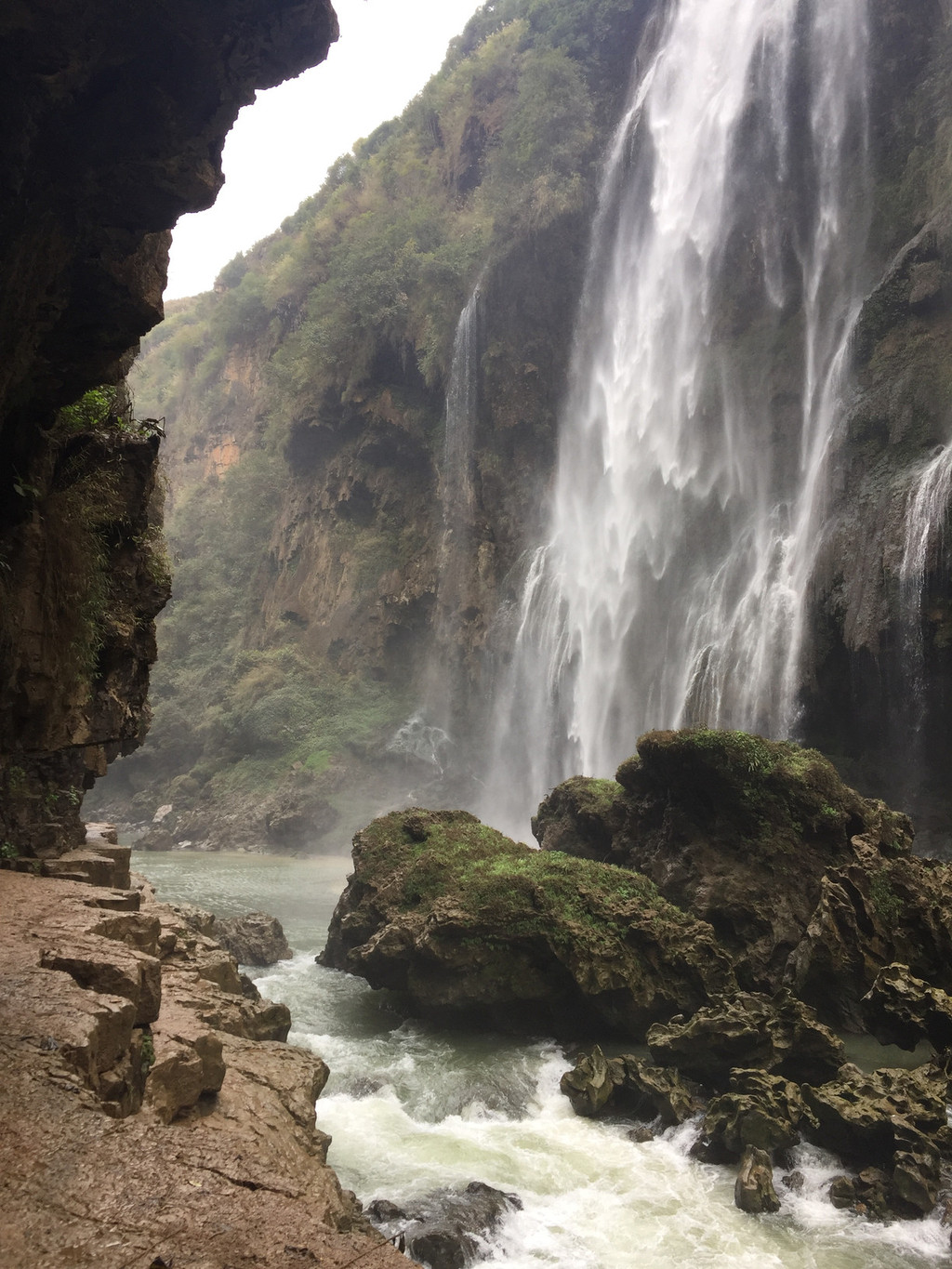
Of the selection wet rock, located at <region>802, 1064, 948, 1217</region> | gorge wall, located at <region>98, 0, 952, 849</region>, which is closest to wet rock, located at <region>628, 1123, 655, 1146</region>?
Result: wet rock, located at <region>802, 1064, 948, 1217</region>

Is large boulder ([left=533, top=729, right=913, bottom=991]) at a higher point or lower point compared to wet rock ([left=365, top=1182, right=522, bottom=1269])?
higher

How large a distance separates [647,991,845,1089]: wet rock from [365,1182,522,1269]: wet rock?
8.82ft

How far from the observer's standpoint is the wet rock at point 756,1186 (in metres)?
6.90

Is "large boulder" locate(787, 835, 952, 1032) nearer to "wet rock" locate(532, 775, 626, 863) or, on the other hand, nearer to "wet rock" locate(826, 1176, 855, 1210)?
"wet rock" locate(826, 1176, 855, 1210)

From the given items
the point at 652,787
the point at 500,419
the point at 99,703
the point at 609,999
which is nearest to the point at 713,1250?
the point at 609,999

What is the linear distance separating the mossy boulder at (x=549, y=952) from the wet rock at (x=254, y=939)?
7.92ft

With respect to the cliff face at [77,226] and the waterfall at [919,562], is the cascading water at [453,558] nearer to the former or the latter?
the waterfall at [919,562]

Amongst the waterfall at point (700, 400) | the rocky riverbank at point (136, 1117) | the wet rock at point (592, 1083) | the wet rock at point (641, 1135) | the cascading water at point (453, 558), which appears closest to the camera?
the rocky riverbank at point (136, 1117)

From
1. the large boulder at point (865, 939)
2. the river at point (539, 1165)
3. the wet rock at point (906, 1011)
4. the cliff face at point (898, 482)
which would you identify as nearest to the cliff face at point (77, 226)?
the river at point (539, 1165)

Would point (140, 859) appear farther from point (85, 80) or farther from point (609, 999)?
point (85, 80)

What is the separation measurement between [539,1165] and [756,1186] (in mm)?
1917

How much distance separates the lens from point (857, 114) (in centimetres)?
2497

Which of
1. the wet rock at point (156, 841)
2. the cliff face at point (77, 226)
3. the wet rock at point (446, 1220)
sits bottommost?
the wet rock at point (156, 841)

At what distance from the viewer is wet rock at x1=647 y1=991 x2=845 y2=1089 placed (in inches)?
341
